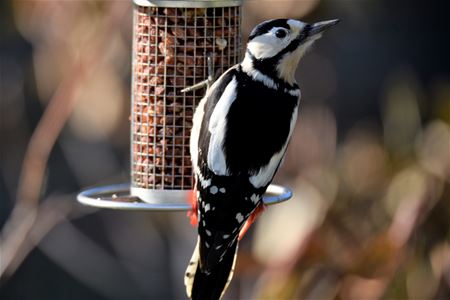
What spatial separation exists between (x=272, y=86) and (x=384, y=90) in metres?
3.11

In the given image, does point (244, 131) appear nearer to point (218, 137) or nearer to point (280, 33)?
point (218, 137)

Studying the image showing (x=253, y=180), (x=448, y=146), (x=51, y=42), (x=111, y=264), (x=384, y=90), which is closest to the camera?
(x=253, y=180)

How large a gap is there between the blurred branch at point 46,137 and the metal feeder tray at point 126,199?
100cm

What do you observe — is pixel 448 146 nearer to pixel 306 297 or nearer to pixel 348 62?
pixel 306 297

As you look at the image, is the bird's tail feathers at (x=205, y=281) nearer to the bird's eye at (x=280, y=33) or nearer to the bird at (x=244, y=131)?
the bird at (x=244, y=131)

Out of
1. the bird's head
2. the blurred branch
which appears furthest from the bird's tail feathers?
the blurred branch

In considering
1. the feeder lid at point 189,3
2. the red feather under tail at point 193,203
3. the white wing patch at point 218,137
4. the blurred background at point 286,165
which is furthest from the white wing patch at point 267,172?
the blurred background at point 286,165

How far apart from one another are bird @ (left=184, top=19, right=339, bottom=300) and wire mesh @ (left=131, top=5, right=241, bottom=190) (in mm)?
166

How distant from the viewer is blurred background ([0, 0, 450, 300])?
18.4 feet

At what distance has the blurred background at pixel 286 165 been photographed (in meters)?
5.60

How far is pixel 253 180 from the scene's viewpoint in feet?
13.9

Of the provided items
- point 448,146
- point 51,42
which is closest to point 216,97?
point 448,146

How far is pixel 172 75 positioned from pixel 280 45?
483mm

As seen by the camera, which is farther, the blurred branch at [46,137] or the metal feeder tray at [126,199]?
the blurred branch at [46,137]
